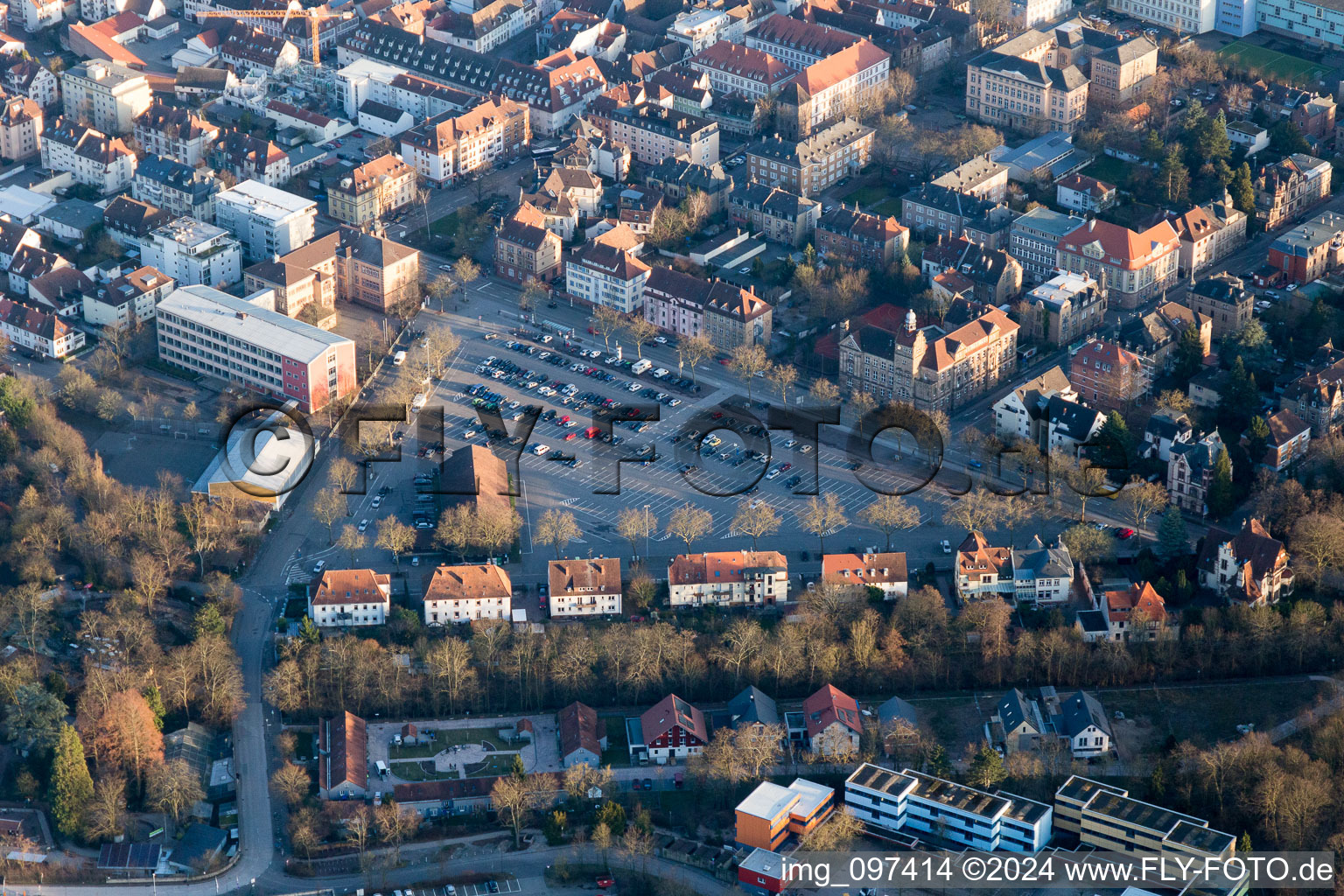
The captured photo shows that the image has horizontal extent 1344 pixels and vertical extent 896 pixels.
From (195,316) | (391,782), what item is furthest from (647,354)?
(391,782)

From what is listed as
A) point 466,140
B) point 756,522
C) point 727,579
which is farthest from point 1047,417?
point 466,140

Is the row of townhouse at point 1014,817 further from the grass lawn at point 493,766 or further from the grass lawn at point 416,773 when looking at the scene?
the grass lawn at point 416,773

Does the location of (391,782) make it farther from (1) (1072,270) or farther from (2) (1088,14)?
(2) (1088,14)

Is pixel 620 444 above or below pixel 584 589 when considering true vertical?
below

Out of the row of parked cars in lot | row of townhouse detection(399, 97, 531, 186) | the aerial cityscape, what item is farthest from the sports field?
the row of parked cars in lot

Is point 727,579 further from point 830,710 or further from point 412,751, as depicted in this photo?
point 412,751

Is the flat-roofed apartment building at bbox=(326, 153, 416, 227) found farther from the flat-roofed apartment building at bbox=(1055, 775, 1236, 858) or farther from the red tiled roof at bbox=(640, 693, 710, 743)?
the flat-roofed apartment building at bbox=(1055, 775, 1236, 858)
